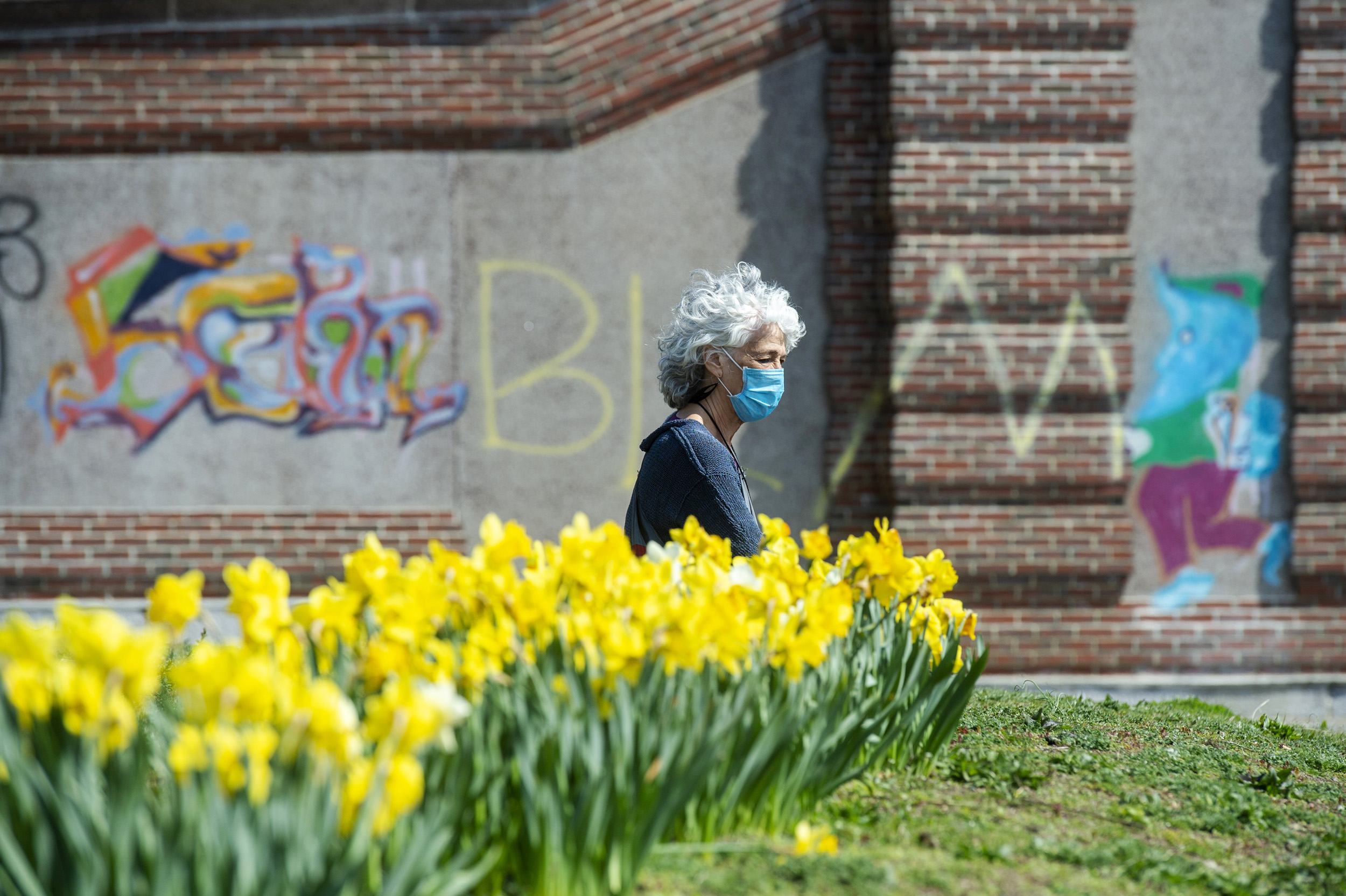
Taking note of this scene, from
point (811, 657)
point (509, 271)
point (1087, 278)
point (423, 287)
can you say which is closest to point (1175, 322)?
point (1087, 278)

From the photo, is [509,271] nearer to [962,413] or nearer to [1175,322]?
[962,413]

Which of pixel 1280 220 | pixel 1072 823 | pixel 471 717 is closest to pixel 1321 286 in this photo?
pixel 1280 220

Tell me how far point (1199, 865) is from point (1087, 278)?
4.28 m

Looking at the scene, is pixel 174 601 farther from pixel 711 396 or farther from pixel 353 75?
pixel 353 75

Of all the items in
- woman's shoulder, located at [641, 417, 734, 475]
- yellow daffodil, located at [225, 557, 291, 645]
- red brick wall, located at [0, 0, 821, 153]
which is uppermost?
red brick wall, located at [0, 0, 821, 153]

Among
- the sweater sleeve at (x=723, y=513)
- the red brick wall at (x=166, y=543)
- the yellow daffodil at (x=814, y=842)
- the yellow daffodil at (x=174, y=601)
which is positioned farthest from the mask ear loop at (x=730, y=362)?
the red brick wall at (x=166, y=543)

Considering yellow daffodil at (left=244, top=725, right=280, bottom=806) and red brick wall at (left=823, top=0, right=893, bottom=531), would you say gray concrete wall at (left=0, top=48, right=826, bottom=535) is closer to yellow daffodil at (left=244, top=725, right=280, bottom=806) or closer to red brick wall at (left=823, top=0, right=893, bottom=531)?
red brick wall at (left=823, top=0, right=893, bottom=531)

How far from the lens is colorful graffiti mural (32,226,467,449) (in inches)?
250

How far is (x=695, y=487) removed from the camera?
300cm

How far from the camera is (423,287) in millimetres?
6383

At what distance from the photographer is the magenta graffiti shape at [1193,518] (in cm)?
620

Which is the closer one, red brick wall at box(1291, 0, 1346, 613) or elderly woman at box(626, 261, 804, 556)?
elderly woman at box(626, 261, 804, 556)

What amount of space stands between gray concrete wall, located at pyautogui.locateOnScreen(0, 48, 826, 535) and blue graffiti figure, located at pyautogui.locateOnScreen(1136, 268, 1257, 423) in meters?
1.97

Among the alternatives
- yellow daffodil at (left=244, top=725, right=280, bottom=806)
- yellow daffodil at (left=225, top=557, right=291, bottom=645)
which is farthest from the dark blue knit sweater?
yellow daffodil at (left=244, top=725, right=280, bottom=806)
